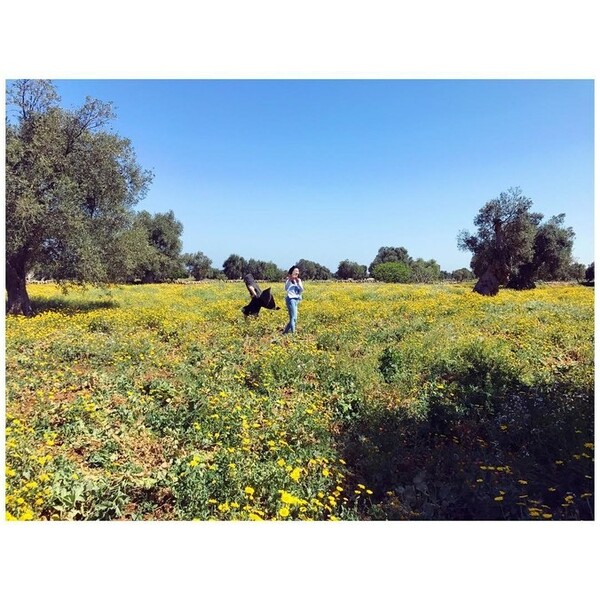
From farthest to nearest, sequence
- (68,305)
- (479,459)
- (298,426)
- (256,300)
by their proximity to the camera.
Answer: (68,305) < (256,300) < (298,426) < (479,459)

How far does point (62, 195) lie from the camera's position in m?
14.7

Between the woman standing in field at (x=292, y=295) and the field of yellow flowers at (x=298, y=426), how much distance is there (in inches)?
40.5

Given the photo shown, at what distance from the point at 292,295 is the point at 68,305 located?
11.5 metres

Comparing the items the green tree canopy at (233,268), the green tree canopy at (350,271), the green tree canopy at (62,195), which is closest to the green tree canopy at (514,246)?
the green tree canopy at (350,271)

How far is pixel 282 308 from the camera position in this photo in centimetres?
1658

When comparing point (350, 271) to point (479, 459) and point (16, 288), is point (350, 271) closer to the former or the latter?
point (16, 288)

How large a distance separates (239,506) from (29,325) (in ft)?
36.7

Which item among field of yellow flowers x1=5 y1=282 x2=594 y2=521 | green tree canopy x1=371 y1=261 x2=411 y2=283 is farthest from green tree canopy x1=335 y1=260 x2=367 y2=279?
field of yellow flowers x1=5 y1=282 x2=594 y2=521

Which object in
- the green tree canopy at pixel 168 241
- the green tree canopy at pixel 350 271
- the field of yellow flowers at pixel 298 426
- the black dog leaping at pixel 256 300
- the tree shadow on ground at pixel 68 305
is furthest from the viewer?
the green tree canopy at pixel 168 241

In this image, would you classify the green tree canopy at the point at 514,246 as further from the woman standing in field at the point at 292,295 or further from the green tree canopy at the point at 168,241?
the green tree canopy at the point at 168,241

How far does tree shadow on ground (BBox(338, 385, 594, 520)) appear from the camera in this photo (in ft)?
14.6

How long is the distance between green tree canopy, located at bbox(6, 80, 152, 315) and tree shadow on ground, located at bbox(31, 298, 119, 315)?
1.14 m

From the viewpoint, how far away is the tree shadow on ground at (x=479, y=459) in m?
4.46

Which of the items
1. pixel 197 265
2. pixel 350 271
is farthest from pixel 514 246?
pixel 197 265
